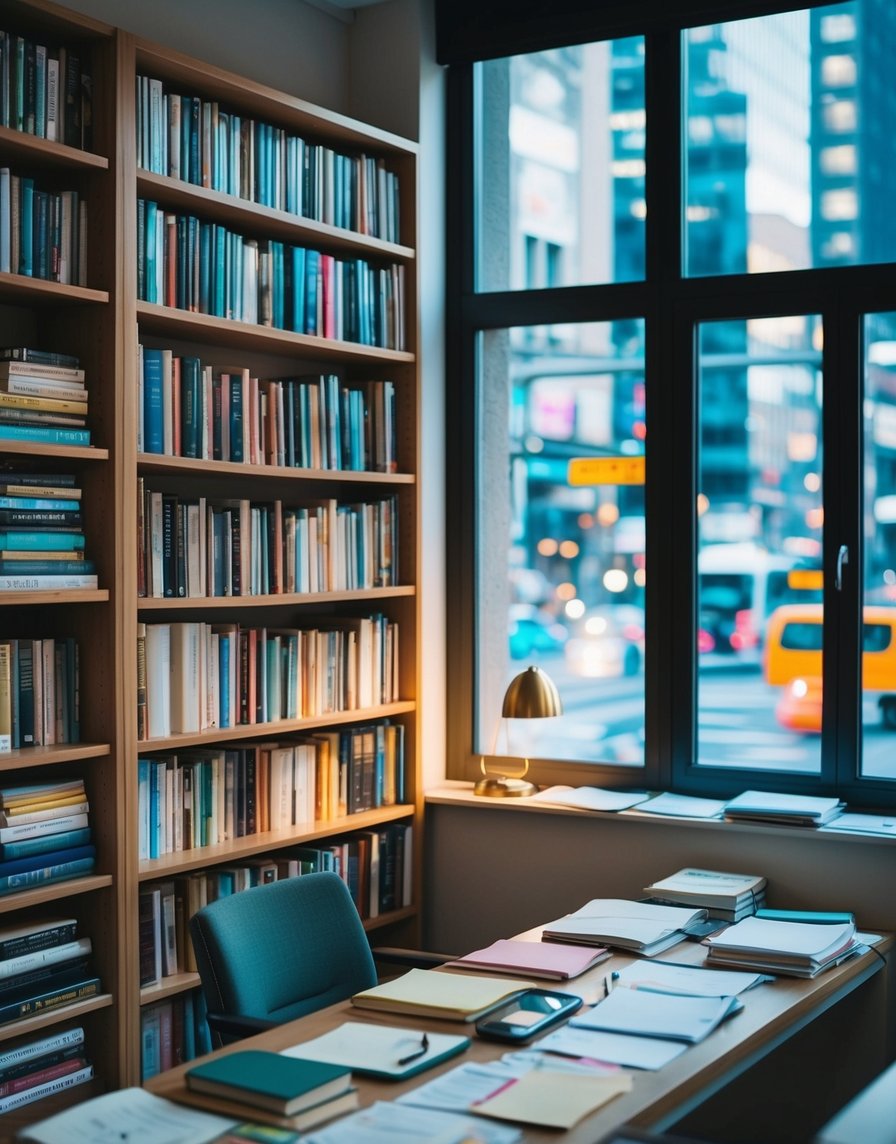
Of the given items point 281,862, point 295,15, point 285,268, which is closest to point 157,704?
point 281,862

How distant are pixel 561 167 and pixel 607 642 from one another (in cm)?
149

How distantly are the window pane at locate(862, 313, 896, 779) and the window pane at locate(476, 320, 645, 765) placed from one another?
0.67 metres

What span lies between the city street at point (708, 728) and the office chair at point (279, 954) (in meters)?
1.28

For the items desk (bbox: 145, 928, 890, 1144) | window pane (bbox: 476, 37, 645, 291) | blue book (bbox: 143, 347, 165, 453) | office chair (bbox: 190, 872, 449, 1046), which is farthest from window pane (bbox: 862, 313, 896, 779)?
blue book (bbox: 143, 347, 165, 453)

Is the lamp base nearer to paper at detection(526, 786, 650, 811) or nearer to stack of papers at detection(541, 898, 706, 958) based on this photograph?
paper at detection(526, 786, 650, 811)

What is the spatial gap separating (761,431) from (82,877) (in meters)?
2.22

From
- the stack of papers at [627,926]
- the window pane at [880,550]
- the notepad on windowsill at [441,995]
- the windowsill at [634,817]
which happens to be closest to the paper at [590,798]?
the windowsill at [634,817]

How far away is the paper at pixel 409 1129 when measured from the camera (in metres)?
1.96

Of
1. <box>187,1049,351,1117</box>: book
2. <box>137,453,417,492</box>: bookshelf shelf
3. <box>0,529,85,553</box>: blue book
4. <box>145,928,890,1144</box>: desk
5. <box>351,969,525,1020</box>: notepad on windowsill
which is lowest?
<box>145,928,890,1144</box>: desk

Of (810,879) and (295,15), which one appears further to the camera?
(295,15)

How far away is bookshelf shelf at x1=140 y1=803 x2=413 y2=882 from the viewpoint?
10.8ft

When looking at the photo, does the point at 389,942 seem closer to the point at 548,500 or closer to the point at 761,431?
the point at 548,500

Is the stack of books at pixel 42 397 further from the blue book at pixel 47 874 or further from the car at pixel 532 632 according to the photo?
the car at pixel 532 632

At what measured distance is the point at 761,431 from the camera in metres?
3.90
